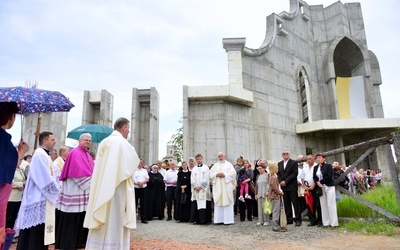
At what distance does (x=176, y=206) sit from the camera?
840 cm

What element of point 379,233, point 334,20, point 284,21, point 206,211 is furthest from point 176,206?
point 334,20

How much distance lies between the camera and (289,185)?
725 centimetres

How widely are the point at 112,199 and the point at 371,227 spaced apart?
5647 mm

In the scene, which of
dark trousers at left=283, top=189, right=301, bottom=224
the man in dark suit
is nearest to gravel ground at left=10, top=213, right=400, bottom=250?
dark trousers at left=283, top=189, right=301, bottom=224

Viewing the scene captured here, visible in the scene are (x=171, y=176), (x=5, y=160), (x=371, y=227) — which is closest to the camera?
(x=5, y=160)

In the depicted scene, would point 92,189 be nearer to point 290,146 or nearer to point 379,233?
point 379,233

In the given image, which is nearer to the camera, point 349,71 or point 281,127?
point 281,127

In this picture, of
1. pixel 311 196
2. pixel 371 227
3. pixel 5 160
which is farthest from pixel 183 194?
pixel 5 160

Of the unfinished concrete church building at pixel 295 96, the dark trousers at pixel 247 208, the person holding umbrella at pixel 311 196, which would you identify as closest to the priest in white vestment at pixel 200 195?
the dark trousers at pixel 247 208

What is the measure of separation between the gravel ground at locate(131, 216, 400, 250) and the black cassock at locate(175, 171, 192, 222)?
1672mm

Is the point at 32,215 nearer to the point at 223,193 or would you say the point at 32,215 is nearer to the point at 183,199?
the point at 183,199

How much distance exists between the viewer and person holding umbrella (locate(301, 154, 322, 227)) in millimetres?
6922

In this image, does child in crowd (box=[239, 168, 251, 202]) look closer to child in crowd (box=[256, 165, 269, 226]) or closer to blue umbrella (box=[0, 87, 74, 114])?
child in crowd (box=[256, 165, 269, 226])

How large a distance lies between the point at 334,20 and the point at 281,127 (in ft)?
38.8
